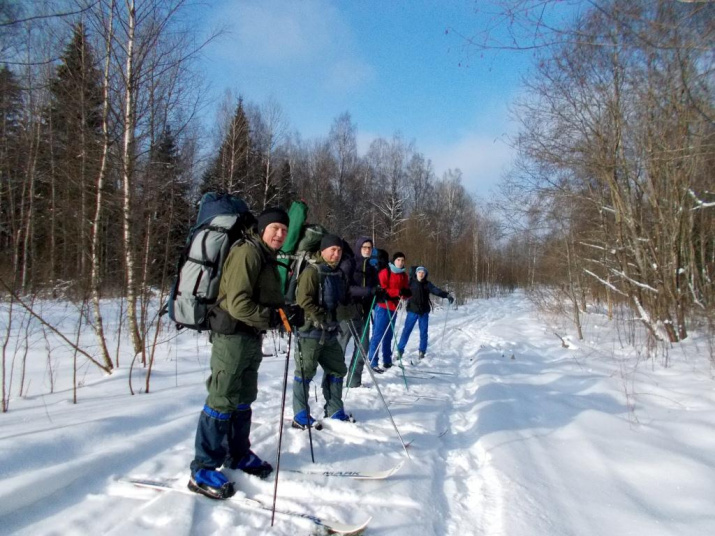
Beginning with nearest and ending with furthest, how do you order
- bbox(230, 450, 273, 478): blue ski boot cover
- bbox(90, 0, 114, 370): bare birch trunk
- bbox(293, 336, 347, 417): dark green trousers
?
bbox(230, 450, 273, 478): blue ski boot cover → bbox(293, 336, 347, 417): dark green trousers → bbox(90, 0, 114, 370): bare birch trunk

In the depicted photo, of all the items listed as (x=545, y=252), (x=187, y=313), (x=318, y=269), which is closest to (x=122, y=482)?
(x=187, y=313)

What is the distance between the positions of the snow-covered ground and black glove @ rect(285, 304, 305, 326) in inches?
43.1

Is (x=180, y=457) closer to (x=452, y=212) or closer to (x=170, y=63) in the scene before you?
(x=170, y=63)

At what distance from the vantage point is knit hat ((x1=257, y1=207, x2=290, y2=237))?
300 centimetres

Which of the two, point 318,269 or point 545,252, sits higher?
point 545,252

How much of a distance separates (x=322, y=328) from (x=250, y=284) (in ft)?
4.21

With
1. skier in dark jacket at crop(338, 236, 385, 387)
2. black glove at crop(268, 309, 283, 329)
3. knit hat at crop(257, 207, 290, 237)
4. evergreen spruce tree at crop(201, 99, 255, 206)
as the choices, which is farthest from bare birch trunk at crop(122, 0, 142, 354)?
evergreen spruce tree at crop(201, 99, 255, 206)

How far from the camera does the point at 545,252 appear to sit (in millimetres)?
14211

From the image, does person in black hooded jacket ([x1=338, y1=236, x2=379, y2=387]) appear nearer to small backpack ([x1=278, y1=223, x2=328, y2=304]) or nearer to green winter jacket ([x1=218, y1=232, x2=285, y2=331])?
small backpack ([x1=278, y1=223, x2=328, y2=304])

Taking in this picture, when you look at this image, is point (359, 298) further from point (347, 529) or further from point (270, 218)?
point (347, 529)

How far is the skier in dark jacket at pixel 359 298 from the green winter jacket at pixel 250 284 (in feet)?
6.28

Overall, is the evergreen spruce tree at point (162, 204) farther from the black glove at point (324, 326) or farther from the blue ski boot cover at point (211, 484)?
the blue ski boot cover at point (211, 484)

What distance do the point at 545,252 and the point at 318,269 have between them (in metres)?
12.3

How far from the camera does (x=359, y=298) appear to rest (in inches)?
222
